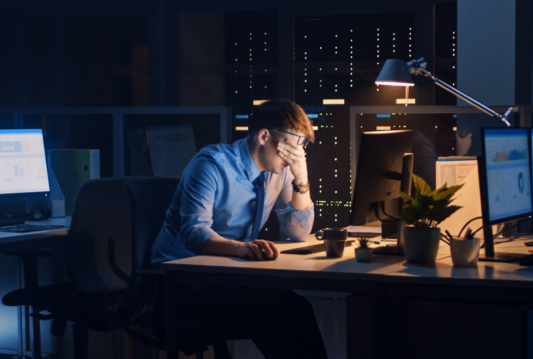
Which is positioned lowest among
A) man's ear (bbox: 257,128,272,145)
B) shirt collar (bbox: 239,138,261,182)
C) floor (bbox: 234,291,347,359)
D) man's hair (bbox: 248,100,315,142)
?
floor (bbox: 234,291,347,359)

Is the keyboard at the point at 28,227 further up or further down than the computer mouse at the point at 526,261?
further up

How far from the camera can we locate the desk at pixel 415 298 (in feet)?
5.43

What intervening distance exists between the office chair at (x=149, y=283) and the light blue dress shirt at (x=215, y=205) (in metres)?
0.06

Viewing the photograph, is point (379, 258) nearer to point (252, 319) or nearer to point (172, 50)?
point (252, 319)

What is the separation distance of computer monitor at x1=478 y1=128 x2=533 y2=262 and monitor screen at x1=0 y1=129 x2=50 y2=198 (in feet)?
7.62

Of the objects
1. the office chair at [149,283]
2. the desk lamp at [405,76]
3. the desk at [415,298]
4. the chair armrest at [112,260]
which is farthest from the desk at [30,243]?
the desk lamp at [405,76]

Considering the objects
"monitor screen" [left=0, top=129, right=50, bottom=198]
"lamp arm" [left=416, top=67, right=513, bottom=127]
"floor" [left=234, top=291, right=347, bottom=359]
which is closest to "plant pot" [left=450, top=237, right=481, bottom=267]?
"lamp arm" [left=416, top=67, right=513, bottom=127]

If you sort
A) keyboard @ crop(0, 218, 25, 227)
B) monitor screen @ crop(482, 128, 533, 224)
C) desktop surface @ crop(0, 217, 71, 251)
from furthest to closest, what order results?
1. keyboard @ crop(0, 218, 25, 227)
2. desktop surface @ crop(0, 217, 71, 251)
3. monitor screen @ crop(482, 128, 533, 224)

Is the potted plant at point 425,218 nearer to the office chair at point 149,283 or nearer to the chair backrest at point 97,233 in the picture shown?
the office chair at point 149,283

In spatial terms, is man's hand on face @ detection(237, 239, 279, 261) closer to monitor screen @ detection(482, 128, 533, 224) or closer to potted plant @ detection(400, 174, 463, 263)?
potted plant @ detection(400, 174, 463, 263)

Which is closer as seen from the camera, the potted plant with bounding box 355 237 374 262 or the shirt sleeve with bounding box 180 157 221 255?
the potted plant with bounding box 355 237 374 262

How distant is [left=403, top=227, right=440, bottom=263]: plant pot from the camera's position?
1847 mm

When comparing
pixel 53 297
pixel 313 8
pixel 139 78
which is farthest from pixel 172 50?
pixel 53 297

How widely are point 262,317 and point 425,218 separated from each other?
1.96 feet
